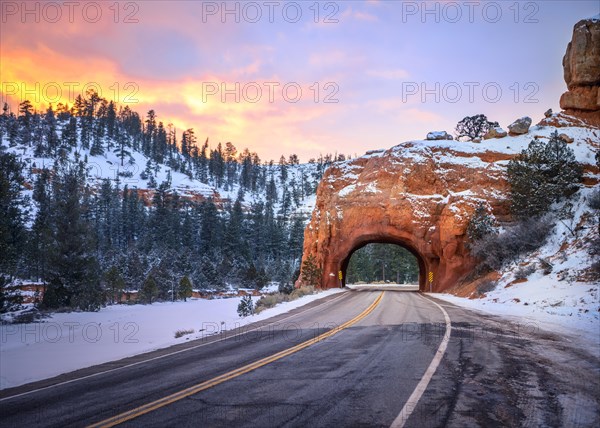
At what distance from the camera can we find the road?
4.65 m

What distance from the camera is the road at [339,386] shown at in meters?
4.65

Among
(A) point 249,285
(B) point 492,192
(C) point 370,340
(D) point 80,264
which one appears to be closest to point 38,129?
(A) point 249,285

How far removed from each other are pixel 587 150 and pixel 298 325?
33.4 m

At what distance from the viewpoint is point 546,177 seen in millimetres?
26266

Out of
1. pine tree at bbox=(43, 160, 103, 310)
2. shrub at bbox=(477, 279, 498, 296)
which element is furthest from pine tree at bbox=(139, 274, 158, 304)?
shrub at bbox=(477, 279, 498, 296)

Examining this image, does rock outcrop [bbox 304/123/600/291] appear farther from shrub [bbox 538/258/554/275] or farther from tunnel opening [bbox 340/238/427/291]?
tunnel opening [bbox 340/238/427/291]

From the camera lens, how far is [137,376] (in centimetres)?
730

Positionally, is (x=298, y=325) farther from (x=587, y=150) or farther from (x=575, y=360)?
(x=587, y=150)

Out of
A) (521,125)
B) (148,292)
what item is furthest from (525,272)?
(148,292)

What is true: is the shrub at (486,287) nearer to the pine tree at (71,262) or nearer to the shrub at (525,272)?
the shrub at (525,272)

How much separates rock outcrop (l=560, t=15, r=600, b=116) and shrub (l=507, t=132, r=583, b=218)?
15.0 m

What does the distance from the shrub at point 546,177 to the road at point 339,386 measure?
1923 cm

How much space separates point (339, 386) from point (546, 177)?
26.9 m

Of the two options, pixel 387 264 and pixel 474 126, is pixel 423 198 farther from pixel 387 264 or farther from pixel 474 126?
pixel 387 264
